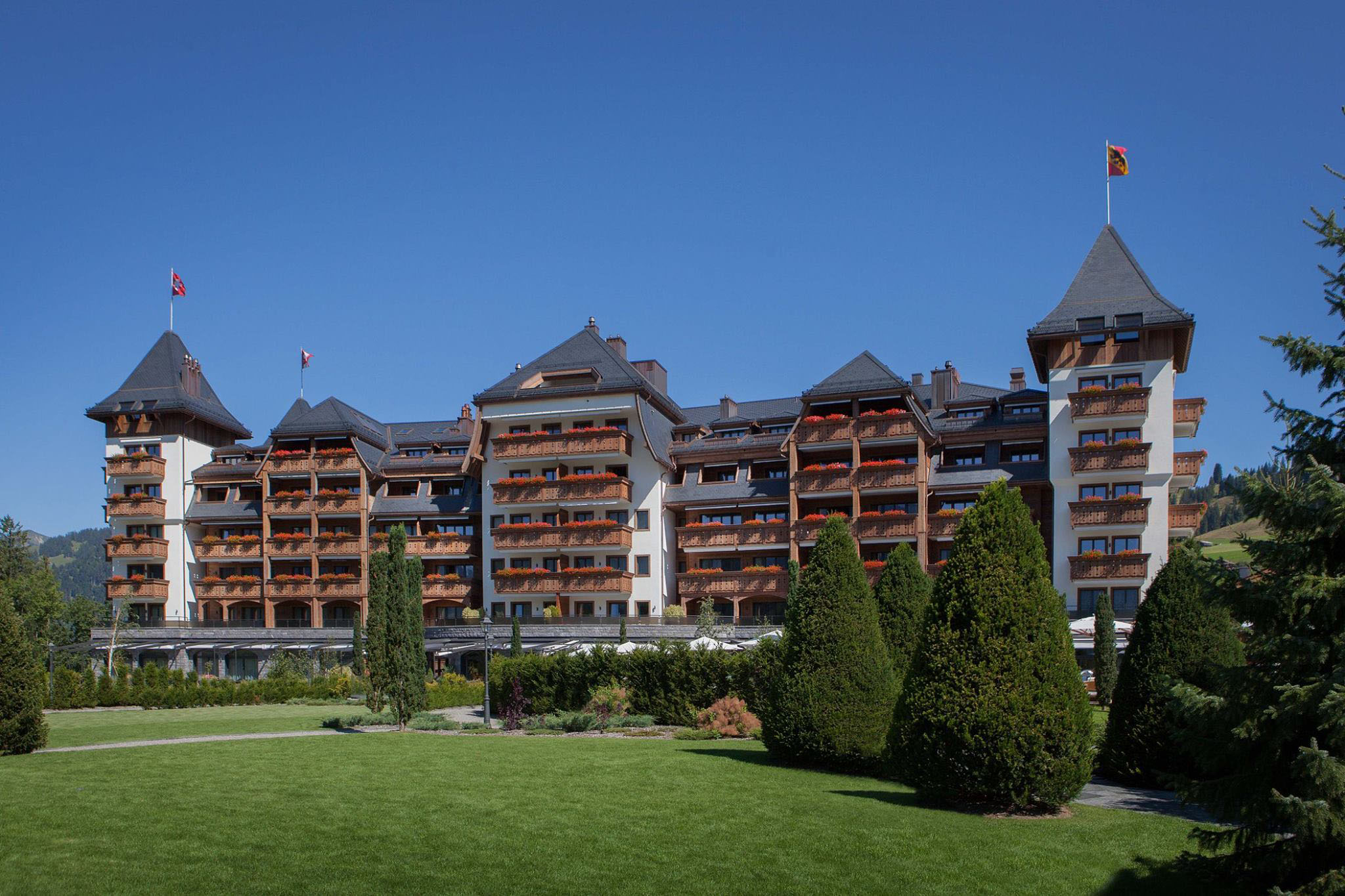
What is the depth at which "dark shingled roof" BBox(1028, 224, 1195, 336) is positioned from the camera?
44.7m

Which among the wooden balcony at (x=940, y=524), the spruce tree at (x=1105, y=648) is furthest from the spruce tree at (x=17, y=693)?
the wooden balcony at (x=940, y=524)

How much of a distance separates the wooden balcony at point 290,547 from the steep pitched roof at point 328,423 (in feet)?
19.7

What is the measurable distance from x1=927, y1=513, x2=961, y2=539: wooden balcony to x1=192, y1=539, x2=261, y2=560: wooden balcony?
121 ft

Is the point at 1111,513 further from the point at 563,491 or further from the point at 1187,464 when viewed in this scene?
the point at 563,491

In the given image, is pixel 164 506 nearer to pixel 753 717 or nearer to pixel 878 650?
pixel 753 717

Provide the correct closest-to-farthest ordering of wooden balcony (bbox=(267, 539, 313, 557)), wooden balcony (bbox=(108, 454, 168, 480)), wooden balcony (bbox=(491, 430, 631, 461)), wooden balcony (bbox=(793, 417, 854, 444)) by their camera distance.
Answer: wooden balcony (bbox=(793, 417, 854, 444)), wooden balcony (bbox=(491, 430, 631, 461)), wooden balcony (bbox=(267, 539, 313, 557)), wooden balcony (bbox=(108, 454, 168, 480))

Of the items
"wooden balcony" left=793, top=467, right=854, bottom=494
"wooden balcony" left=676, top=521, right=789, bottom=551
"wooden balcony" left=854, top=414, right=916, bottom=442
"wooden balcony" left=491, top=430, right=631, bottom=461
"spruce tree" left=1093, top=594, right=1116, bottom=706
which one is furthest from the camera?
"wooden balcony" left=491, top=430, right=631, bottom=461

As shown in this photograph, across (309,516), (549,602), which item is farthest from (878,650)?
(309,516)

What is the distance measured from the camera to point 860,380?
161 ft

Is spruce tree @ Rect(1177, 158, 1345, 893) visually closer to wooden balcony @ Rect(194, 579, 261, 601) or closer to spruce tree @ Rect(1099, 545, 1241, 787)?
spruce tree @ Rect(1099, 545, 1241, 787)

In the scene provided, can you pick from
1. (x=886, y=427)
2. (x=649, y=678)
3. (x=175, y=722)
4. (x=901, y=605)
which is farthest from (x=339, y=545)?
(x=901, y=605)

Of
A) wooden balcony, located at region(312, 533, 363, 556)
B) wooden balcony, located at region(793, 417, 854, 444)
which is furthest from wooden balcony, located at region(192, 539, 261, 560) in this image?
wooden balcony, located at region(793, 417, 854, 444)

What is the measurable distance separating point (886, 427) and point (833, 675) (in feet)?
102

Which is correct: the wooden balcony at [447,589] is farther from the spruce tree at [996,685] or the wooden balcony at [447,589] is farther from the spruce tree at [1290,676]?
the spruce tree at [1290,676]
